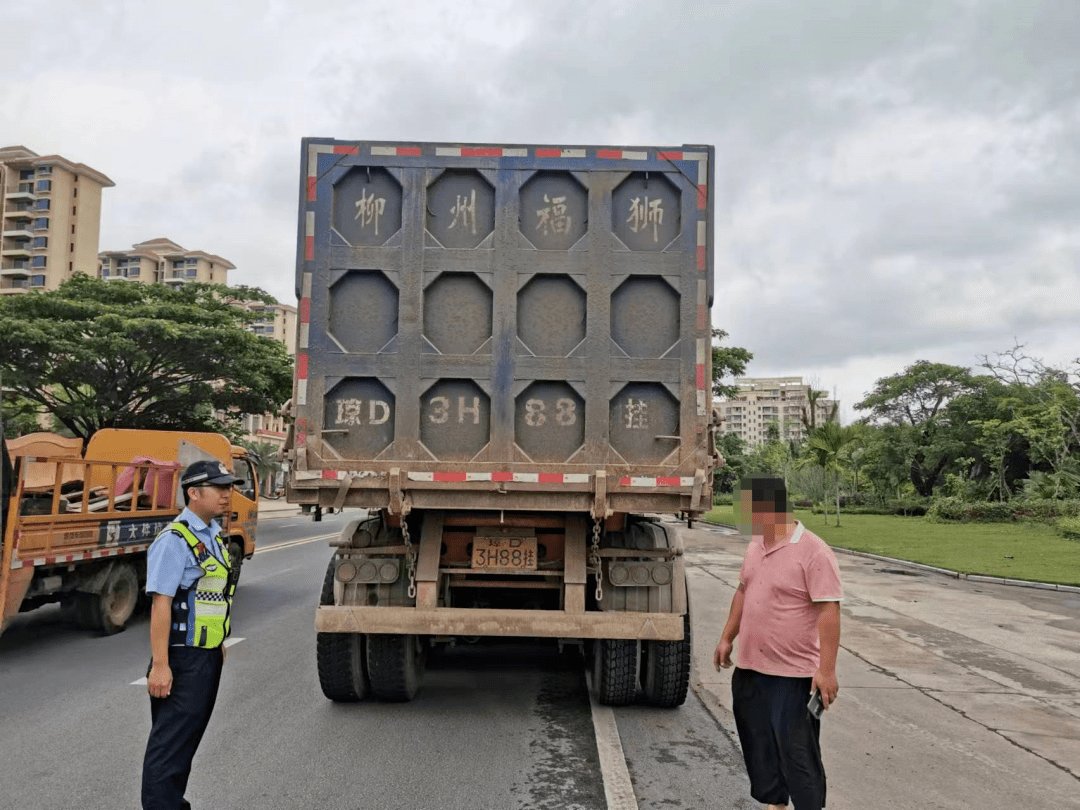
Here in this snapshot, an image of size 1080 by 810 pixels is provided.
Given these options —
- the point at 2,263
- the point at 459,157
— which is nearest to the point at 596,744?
the point at 459,157

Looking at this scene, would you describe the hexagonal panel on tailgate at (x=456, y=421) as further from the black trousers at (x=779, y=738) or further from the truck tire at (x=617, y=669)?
the black trousers at (x=779, y=738)

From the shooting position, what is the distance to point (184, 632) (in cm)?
342

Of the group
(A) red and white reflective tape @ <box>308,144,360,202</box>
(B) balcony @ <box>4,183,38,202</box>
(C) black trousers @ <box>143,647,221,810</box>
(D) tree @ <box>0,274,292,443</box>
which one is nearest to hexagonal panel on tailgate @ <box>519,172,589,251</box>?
(A) red and white reflective tape @ <box>308,144,360,202</box>

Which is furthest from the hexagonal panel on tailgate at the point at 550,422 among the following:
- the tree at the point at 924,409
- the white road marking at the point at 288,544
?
the tree at the point at 924,409

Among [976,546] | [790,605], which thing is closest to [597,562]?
[790,605]

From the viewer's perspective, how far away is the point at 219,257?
377 feet

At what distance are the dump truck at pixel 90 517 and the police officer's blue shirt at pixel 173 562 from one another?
12.9 ft

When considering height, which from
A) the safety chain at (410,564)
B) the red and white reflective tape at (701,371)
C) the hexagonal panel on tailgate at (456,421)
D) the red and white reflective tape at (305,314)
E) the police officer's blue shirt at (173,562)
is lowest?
the safety chain at (410,564)

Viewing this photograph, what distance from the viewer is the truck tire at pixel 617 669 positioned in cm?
580

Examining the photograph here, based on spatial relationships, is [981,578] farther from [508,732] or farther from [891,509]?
[891,509]

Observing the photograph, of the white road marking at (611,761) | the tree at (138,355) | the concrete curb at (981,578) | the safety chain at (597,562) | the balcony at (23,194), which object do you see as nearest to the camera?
the white road marking at (611,761)

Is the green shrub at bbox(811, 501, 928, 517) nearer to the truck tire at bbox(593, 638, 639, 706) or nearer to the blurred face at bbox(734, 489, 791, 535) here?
the truck tire at bbox(593, 638, 639, 706)

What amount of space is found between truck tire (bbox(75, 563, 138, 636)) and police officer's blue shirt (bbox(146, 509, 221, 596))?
6.24 m

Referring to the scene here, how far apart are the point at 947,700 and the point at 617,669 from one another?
2.88m
